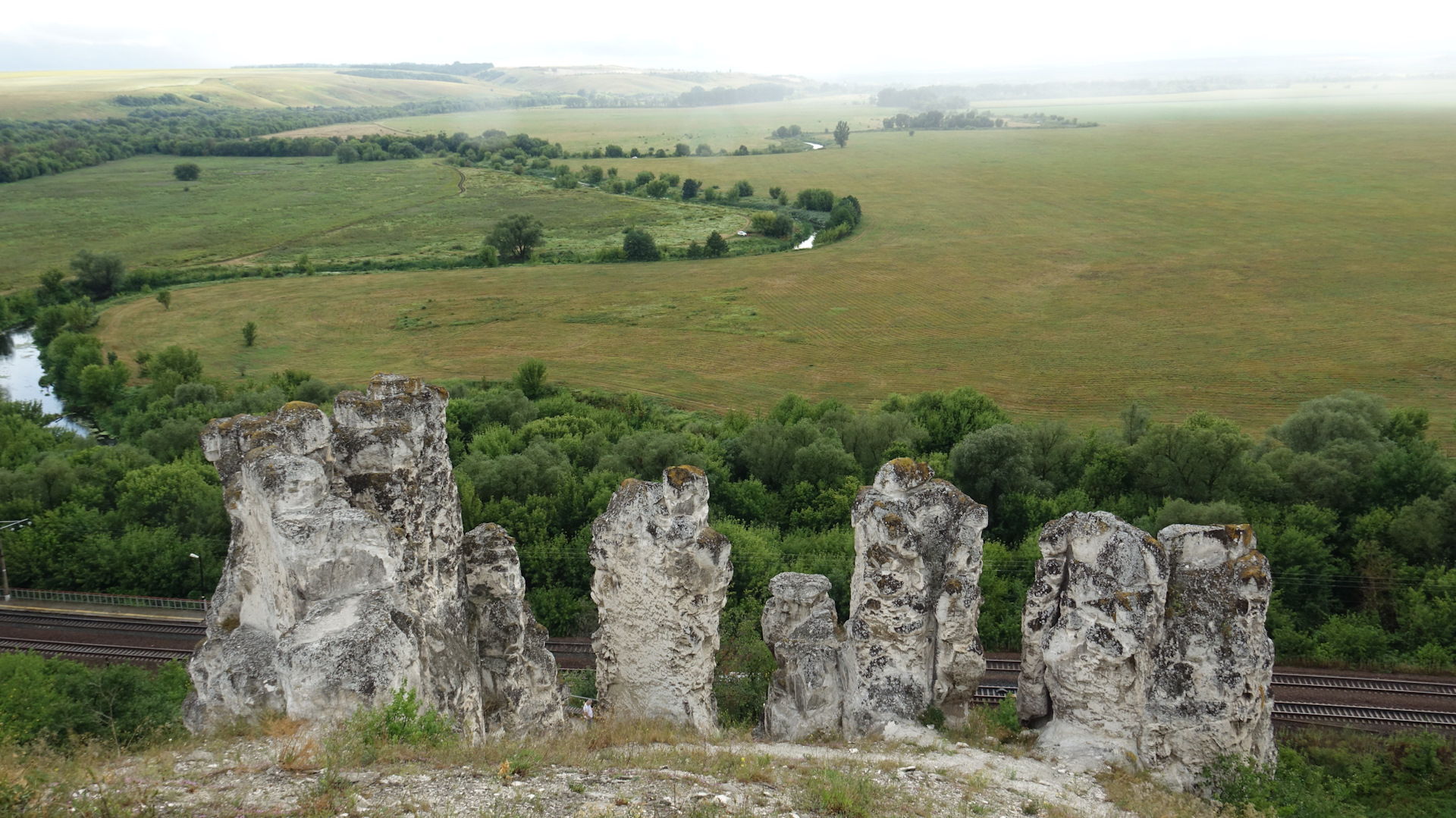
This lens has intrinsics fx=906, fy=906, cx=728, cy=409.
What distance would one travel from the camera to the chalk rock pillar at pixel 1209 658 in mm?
16672

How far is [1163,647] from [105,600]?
4180 cm

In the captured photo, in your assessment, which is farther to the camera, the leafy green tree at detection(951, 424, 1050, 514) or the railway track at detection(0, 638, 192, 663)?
the leafy green tree at detection(951, 424, 1050, 514)

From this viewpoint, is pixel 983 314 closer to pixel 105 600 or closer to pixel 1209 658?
pixel 105 600

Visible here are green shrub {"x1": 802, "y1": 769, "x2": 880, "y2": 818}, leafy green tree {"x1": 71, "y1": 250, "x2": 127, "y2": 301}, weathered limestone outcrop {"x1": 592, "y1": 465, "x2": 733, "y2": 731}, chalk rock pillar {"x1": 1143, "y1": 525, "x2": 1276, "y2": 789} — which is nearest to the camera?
green shrub {"x1": 802, "y1": 769, "x2": 880, "y2": 818}

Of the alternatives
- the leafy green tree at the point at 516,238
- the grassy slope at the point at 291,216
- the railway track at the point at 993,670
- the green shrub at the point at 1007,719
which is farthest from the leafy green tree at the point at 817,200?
the green shrub at the point at 1007,719

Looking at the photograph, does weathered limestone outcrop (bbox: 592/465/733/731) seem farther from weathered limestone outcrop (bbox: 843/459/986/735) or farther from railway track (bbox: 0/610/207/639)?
railway track (bbox: 0/610/207/639)

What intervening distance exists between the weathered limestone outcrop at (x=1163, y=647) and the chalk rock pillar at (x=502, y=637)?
36.1 feet

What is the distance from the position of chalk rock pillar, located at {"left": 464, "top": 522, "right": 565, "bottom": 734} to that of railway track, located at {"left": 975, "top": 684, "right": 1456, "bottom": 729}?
13772 mm

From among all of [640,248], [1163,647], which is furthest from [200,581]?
[640,248]

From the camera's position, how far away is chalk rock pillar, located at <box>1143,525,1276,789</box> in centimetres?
1667

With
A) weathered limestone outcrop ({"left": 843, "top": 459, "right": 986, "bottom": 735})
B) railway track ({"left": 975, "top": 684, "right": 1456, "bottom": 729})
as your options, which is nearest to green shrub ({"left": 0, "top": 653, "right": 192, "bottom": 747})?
weathered limestone outcrop ({"left": 843, "top": 459, "right": 986, "bottom": 735})

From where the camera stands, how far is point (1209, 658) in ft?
55.5

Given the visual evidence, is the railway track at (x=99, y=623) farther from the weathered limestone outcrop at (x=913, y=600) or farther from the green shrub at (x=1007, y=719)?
the green shrub at (x=1007, y=719)

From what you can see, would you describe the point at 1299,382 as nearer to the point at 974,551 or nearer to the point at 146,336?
the point at 974,551
